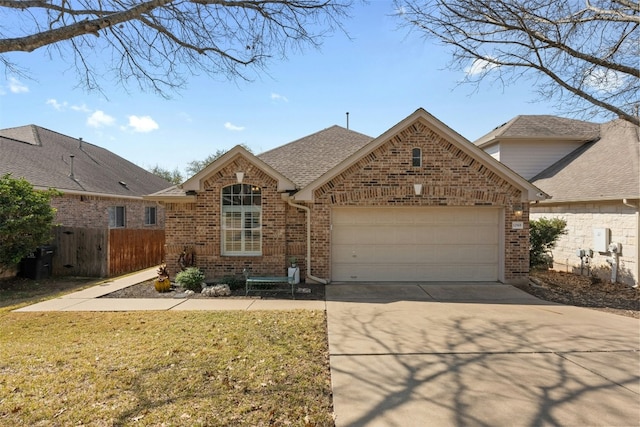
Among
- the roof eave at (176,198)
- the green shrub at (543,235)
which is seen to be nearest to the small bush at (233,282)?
the roof eave at (176,198)

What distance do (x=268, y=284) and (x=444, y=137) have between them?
6.67 m

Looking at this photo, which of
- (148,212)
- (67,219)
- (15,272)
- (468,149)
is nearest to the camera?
(468,149)

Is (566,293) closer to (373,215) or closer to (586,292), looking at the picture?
(586,292)

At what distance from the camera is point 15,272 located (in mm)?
10727

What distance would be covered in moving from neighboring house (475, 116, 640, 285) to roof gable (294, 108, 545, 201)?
3176mm

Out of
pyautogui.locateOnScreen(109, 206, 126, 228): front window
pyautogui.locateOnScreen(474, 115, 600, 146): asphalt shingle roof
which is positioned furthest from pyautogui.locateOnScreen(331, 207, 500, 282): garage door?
pyautogui.locateOnScreen(109, 206, 126, 228): front window

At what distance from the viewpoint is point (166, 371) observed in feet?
14.3

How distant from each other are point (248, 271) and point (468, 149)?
7.39m

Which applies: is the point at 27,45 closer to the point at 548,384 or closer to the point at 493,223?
the point at 548,384

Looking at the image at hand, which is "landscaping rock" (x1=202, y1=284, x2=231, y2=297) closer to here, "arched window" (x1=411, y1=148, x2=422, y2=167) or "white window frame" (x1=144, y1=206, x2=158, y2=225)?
"arched window" (x1=411, y1=148, x2=422, y2=167)

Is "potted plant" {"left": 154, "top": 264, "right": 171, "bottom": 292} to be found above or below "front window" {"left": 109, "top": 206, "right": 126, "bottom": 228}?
below

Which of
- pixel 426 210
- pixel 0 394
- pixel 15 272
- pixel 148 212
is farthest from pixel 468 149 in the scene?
pixel 148 212

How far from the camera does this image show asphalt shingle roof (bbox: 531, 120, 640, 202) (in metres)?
10.6

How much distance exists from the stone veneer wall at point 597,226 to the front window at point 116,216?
19.6 m
